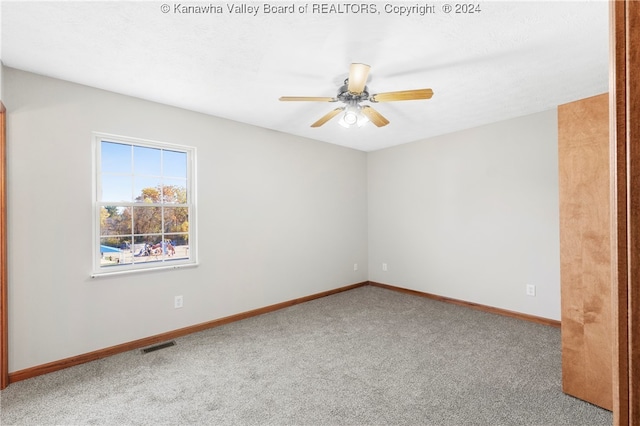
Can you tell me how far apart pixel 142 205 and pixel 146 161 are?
46 centimetres

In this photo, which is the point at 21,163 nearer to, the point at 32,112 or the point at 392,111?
the point at 32,112

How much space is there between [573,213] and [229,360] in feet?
9.57

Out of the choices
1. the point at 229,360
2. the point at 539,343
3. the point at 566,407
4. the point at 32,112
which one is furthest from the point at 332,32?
the point at 539,343

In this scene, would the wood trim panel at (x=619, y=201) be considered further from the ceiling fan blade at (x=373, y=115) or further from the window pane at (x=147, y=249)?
the window pane at (x=147, y=249)

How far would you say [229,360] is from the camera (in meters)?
2.63

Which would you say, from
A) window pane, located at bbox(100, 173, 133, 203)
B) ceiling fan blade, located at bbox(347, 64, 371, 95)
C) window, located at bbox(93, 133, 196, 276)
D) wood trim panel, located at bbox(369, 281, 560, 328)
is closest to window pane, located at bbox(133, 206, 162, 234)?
window, located at bbox(93, 133, 196, 276)

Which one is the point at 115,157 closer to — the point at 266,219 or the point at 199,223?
the point at 199,223

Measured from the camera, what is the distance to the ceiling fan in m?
2.11

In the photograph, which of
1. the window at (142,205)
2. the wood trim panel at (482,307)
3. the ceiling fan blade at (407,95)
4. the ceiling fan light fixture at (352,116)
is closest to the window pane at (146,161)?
the window at (142,205)

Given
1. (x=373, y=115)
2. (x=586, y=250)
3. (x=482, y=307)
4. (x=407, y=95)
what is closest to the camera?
(x=586, y=250)

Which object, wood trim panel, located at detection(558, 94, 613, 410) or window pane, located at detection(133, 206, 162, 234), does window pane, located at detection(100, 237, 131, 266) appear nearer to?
window pane, located at detection(133, 206, 162, 234)

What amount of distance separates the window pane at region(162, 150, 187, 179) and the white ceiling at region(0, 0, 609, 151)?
1.77 feet

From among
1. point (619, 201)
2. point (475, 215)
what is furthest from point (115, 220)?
point (475, 215)

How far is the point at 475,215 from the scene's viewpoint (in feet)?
13.2
